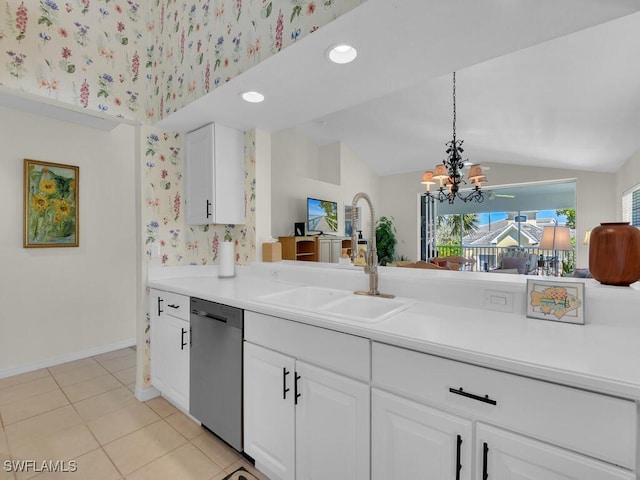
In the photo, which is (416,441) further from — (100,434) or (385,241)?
(385,241)

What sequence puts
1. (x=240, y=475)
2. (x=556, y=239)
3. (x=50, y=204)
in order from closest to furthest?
(x=240, y=475), (x=50, y=204), (x=556, y=239)

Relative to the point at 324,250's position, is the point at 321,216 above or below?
above

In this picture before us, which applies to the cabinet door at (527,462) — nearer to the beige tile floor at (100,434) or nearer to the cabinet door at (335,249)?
the beige tile floor at (100,434)

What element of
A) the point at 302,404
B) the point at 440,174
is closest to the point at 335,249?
the point at 440,174

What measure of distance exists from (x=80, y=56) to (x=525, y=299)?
2854mm

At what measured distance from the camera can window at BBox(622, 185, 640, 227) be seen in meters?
4.29

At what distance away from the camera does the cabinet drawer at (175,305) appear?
1959 mm

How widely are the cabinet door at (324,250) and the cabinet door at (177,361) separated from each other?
380 centimetres

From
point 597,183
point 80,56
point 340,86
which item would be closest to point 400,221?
point 597,183

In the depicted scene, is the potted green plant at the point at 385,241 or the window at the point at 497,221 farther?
the potted green plant at the point at 385,241

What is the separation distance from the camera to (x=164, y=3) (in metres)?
2.29

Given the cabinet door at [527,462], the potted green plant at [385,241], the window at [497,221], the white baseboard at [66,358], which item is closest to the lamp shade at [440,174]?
the cabinet door at [527,462]

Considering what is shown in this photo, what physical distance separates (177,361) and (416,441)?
1624mm

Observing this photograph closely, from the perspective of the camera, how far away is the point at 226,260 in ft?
8.09
